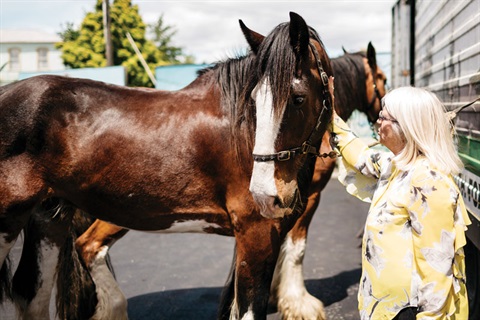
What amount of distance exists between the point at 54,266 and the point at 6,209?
631 mm

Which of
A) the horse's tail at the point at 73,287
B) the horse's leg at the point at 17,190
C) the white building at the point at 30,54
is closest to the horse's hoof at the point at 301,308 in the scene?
the horse's tail at the point at 73,287

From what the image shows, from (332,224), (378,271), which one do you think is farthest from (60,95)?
(332,224)

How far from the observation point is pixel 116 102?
2.72 metres

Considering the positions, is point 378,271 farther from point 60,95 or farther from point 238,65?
point 60,95

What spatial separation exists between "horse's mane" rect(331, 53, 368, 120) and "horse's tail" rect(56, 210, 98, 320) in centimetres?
240

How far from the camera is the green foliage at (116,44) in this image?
26.9m

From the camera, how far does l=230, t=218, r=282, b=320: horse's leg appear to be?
2.51 metres

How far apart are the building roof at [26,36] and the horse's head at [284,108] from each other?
2064 inches

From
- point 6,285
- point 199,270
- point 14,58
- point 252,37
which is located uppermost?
point 14,58

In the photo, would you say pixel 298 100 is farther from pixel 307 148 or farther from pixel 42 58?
pixel 42 58

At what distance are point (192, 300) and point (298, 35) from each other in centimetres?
270

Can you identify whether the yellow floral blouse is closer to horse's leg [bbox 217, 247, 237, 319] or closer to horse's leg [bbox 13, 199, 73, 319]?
horse's leg [bbox 217, 247, 237, 319]

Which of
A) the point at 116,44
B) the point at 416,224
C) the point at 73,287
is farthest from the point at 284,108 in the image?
the point at 116,44

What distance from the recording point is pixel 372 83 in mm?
4559
